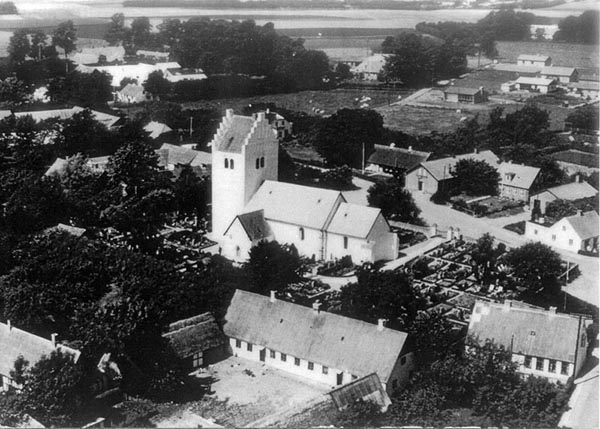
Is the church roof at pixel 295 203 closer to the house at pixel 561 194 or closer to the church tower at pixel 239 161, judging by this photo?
the church tower at pixel 239 161

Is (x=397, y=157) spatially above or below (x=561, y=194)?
above

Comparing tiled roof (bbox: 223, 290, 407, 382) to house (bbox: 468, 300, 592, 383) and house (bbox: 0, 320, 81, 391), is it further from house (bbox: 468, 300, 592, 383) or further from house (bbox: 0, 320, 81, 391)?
house (bbox: 0, 320, 81, 391)

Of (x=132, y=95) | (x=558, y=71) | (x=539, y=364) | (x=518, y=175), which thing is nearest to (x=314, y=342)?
(x=539, y=364)

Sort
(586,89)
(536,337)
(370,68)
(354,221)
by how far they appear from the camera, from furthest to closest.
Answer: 1. (370,68)
2. (586,89)
3. (354,221)
4. (536,337)

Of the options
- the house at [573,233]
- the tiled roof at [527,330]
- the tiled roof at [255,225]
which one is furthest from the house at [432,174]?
the tiled roof at [527,330]

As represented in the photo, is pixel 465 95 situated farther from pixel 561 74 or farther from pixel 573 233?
pixel 573 233

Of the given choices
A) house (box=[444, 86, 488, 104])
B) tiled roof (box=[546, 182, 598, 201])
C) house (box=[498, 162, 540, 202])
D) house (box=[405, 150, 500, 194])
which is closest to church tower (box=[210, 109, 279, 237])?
house (box=[405, 150, 500, 194])

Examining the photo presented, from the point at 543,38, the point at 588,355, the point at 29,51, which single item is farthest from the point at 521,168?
the point at 29,51
